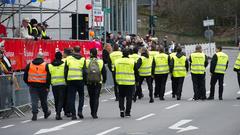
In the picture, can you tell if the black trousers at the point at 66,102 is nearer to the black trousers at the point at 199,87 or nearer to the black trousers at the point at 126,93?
the black trousers at the point at 126,93

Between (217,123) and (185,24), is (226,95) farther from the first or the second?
(185,24)

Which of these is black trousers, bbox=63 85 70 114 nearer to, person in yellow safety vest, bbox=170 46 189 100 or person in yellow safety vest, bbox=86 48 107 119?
person in yellow safety vest, bbox=86 48 107 119

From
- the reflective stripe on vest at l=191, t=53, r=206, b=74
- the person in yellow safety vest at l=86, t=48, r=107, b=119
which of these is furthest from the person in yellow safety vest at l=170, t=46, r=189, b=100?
the person in yellow safety vest at l=86, t=48, r=107, b=119

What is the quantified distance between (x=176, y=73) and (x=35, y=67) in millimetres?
7301

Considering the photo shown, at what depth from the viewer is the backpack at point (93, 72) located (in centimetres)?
1841

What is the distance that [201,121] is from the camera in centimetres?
1777

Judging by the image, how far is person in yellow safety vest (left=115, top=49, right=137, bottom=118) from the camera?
62.3 feet

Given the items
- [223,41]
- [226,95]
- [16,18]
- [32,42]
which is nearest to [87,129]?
[32,42]

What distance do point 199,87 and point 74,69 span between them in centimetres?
694

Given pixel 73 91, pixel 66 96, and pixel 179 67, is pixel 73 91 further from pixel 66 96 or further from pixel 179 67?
pixel 179 67

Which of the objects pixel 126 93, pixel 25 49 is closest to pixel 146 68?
pixel 25 49

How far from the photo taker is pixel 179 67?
24.9m

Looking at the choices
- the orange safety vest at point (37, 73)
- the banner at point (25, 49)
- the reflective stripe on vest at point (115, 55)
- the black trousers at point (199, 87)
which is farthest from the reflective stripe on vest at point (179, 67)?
the orange safety vest at point (37, 73)

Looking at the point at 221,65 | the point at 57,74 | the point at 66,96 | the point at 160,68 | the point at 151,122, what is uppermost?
the point at 57,74
